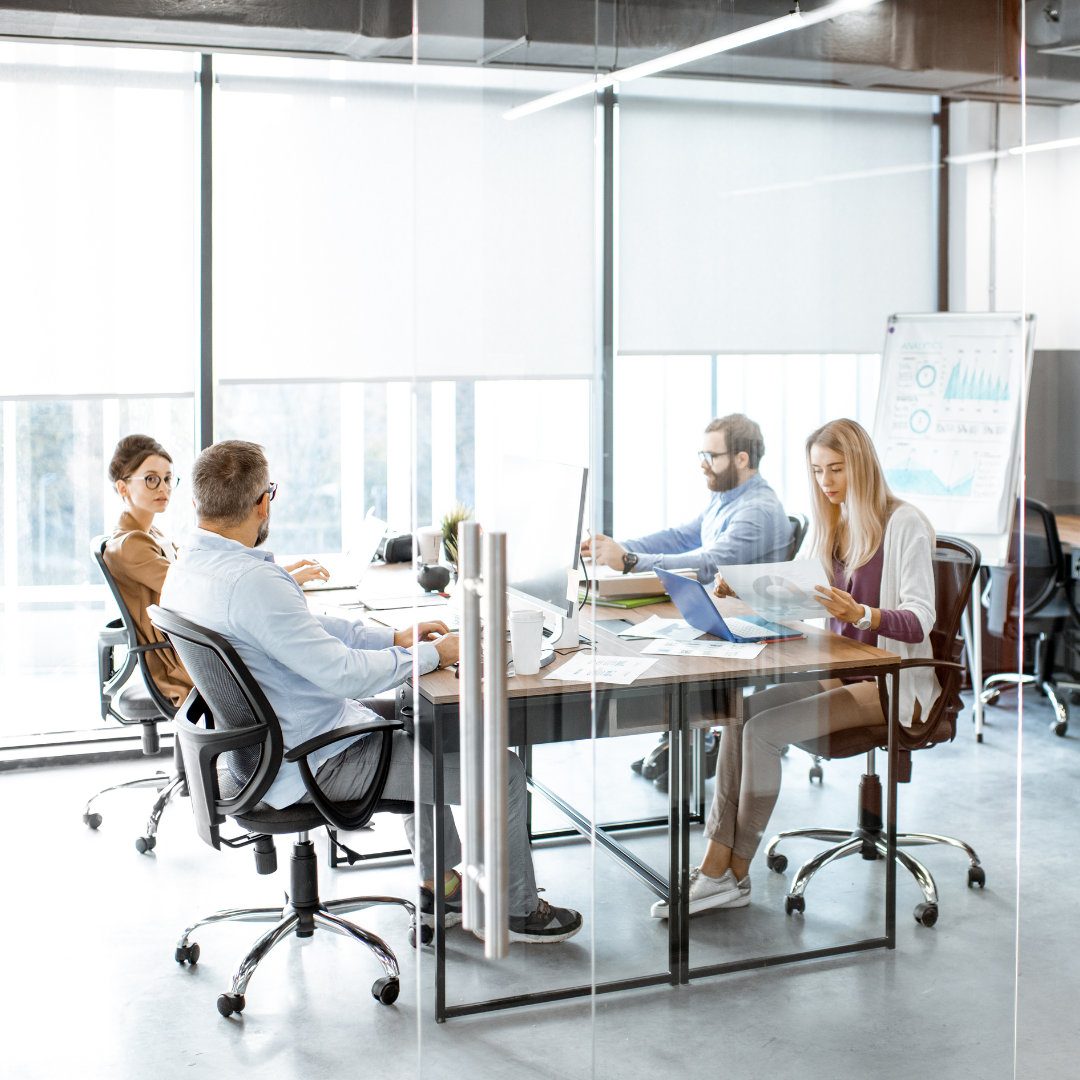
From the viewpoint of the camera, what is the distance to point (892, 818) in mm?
1911

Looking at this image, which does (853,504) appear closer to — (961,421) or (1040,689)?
(961,421)

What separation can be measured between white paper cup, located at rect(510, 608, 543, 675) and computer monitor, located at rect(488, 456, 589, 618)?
0.03 m

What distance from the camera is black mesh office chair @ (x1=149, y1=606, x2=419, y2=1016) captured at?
2.70 m

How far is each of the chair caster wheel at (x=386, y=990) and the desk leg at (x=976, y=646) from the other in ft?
5.22

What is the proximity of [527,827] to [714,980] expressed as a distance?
14.1 inches

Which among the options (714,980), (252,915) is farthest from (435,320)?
(252,915)

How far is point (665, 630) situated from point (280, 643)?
1.21 meters

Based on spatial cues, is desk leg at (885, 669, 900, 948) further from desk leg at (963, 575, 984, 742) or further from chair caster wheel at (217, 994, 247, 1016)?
chair caster wheel at (217, 994, 247, 1016)

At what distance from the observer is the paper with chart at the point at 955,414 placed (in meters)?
1.87

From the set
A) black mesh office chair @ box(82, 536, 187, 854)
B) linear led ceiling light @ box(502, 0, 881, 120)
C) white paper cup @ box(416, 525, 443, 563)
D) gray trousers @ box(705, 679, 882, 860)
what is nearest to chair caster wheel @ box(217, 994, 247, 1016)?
black mesh office chair @ box(82, 536, 187, 854)

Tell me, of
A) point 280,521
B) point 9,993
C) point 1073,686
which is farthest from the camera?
point 280,521

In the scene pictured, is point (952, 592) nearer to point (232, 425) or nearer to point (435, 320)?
point (435, 320)

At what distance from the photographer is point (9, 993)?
2947 millimetres

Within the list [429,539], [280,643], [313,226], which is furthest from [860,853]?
[313,226]
